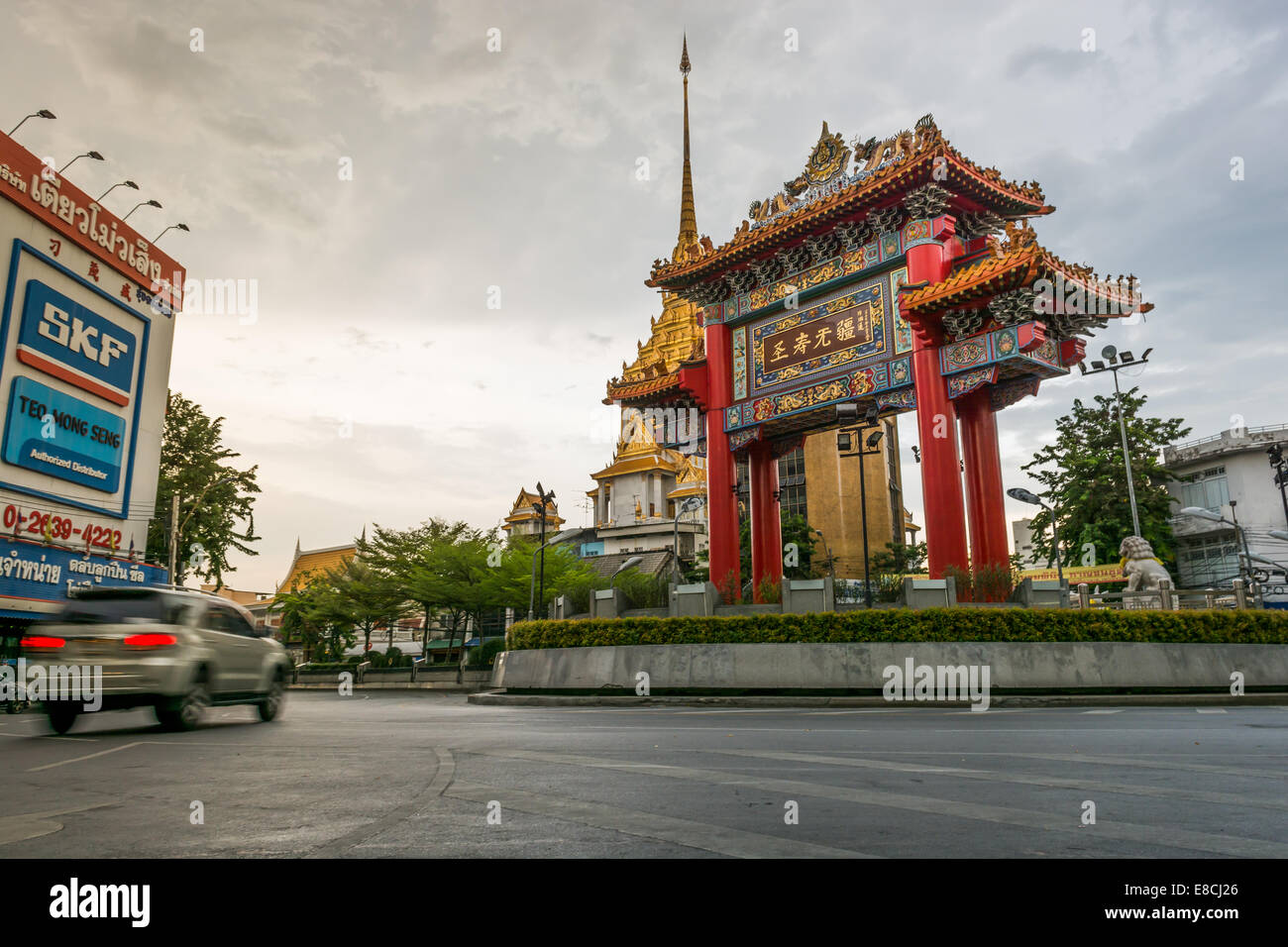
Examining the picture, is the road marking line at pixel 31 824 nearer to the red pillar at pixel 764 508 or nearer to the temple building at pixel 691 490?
the red pillar at pixel 764 508

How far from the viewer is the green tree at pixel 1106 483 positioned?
1672 inches

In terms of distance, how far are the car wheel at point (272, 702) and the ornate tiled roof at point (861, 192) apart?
19.6 m

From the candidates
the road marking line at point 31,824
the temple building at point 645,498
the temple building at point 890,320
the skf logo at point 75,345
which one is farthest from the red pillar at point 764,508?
the temple building at point 645,498

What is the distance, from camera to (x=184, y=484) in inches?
1517

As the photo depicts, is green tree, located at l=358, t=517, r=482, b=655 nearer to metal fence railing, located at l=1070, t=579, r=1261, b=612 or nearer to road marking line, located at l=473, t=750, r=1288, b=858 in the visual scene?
metal fence railing, located at l=1070, t=579, r=1261, b=612

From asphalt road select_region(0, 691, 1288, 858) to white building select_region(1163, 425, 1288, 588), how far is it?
4332 cm

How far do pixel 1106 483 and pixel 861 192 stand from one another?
28549mm

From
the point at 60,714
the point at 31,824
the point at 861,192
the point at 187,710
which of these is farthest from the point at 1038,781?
the point at 861,192

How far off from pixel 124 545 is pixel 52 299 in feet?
31.8

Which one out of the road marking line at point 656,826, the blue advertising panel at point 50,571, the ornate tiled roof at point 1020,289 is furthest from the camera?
the blue advertising panel at point 50,571

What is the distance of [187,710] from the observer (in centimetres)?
1017

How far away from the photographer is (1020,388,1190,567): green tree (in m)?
42.5
